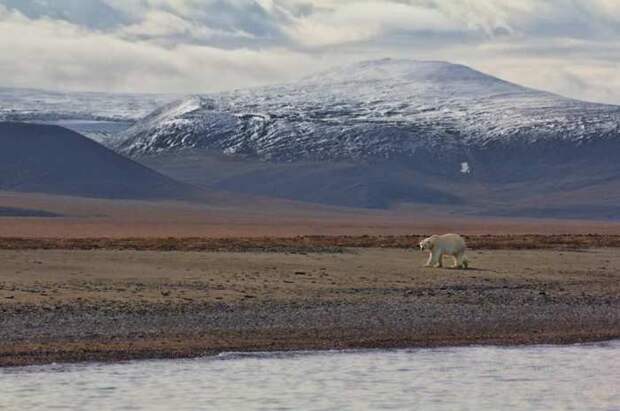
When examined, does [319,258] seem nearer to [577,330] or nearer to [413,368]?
[577,330]

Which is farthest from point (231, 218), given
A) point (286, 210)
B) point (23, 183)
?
point (23, 183)

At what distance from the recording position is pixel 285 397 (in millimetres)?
21234

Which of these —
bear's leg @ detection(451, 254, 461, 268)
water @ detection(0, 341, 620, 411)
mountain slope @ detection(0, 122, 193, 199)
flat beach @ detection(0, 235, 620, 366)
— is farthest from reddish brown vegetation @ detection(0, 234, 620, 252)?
mountain slope @ detection(0, 122, 193, 199)

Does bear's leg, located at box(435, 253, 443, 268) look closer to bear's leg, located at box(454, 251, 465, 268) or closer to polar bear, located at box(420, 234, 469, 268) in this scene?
polar bear, located at box(420, 234, 469, 268)

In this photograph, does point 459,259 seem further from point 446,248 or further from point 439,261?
point 446,248

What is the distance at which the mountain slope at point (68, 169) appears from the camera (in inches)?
5256

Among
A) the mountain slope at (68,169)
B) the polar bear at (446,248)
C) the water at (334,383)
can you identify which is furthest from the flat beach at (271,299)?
the mountain slope at (68,169)

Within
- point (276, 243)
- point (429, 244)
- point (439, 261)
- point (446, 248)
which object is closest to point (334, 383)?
point (446, 248)

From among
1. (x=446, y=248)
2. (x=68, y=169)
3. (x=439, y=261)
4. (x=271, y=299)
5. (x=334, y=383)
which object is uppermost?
(x=68, y=169)

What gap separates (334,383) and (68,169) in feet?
390

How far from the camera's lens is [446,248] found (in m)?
38.4

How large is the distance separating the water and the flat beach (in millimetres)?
868

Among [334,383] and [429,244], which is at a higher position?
[429,244]

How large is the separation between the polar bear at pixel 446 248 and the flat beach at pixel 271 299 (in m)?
0.49
